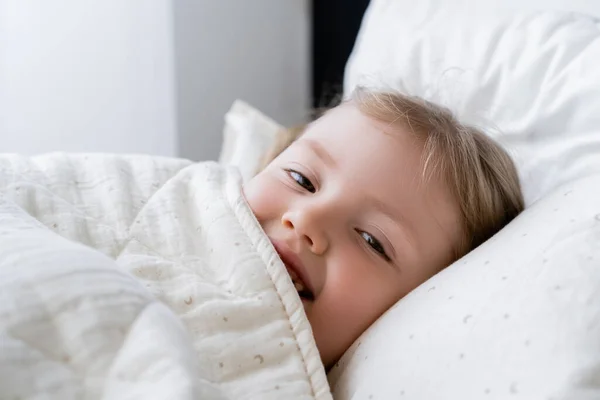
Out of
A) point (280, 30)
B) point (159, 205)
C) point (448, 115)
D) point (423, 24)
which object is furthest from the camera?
point (280, 30)

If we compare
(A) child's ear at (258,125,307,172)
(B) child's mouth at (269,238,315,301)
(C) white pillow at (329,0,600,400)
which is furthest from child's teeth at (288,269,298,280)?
(A) child's ear at (258,125,307,172)

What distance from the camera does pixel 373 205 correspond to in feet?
2.50

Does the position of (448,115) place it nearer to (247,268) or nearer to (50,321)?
(247,268)

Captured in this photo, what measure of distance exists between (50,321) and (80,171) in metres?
0.42

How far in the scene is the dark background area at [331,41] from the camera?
5.93ft

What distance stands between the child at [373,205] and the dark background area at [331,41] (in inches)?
37.8

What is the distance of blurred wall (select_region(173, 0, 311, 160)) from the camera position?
5.72 feet

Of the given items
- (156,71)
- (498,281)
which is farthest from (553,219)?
(156,71)

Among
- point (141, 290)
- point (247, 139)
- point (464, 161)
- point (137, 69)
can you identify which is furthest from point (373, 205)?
point (137, 69)

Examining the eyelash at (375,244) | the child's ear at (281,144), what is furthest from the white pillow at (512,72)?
the eyelash at (375,244)

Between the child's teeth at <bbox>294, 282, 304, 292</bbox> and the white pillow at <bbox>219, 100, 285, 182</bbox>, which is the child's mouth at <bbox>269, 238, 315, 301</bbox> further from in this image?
the white pillow at <bbox>219, 100, 285, 182</bbox>

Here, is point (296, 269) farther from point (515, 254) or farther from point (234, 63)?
point (234, 63)

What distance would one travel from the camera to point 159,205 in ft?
2.61

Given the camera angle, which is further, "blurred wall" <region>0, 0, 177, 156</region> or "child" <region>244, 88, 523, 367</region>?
"blurred wall" <region>0, 0, 177, 156</region>
